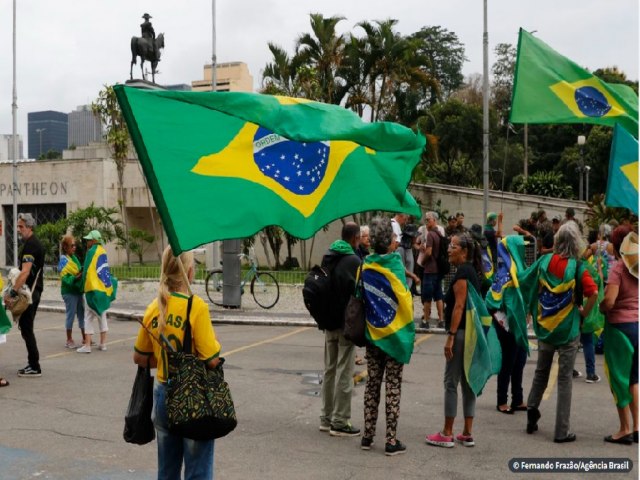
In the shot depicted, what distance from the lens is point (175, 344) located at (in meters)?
4.25

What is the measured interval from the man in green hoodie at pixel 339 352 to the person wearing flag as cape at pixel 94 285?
4.98 m

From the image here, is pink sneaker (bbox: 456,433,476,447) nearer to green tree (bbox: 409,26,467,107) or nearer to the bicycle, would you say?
the bicycle

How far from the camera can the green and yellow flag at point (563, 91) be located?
5.88 m

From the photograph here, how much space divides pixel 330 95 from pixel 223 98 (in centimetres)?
2352

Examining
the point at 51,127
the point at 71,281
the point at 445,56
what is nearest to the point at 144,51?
the point at 71,281

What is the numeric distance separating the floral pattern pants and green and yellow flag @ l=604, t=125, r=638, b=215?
218cm

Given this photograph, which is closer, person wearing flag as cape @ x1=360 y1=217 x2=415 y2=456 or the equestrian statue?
person wearing flag as cape @ x1=360 y1=217 x2=415 y2=456

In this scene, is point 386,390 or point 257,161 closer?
point 257,161

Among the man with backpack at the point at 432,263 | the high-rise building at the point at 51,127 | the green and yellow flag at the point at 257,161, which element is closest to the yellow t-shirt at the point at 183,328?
the green and yellow flag at the point at 257,161

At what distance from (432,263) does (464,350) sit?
21.7ft

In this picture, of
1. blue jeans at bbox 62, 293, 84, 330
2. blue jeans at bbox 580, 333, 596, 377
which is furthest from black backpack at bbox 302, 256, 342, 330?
blue jeans at bbox 62, 293, 84, 330

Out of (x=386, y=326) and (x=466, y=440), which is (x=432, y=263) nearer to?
(x=466, y=440)

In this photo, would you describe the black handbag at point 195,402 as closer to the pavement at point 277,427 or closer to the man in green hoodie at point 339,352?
the pavement at point 277,427

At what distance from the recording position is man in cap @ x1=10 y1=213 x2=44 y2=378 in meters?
9.18
